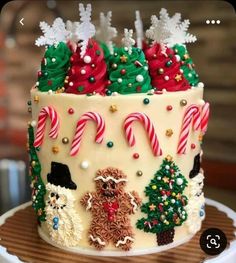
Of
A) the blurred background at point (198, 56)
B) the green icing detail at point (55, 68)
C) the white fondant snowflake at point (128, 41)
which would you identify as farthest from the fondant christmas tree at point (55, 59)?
the blurred background at point (198, 56)

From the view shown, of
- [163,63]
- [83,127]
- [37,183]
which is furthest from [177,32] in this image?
[37,183]

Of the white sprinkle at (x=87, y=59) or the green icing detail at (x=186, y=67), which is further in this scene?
the green icing detail at (x=186, y=67)

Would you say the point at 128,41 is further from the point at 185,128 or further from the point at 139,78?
the point at 185,128

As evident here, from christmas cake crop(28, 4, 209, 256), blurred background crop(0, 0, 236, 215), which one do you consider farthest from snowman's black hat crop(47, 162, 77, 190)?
blurred background crop(0, 0, 236, 215)

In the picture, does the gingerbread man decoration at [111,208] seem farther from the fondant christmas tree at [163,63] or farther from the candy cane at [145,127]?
the fondant christmas tree at [163,63]

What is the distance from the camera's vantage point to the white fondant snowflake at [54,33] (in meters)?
1.73

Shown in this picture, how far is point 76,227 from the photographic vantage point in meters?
1.73

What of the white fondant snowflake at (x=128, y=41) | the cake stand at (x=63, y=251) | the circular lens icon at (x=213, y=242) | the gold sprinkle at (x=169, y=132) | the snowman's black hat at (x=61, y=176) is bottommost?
the cake stand at (x=63, y=251)

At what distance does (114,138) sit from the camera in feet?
5.37

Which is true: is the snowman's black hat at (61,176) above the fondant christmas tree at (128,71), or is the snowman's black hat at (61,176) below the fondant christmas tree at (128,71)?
below

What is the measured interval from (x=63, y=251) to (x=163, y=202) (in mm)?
415

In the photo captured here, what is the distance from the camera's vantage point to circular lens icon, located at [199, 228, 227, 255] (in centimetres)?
171

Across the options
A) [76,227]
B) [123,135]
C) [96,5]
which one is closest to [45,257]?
[76,227]

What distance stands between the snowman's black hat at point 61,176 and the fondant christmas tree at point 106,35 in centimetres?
43
